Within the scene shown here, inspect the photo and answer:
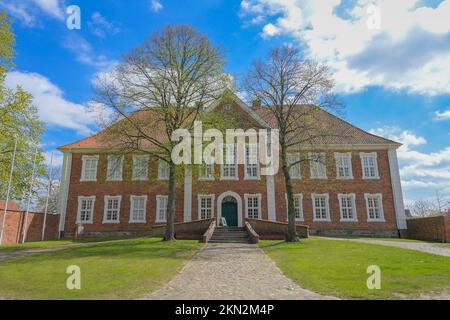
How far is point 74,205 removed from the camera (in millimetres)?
27672

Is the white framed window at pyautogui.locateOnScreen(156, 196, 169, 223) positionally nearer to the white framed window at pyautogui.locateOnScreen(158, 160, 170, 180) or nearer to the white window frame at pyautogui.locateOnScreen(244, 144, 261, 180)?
the white framed window at pyautogui.locateOnScreen(158, 160, 170, 180)

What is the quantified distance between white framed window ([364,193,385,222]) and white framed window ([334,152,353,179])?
2356mm

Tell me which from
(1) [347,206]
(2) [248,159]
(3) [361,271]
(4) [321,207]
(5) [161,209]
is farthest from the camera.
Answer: (2) [248,159]

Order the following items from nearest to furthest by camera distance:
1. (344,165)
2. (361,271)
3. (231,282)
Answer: (231,282) < (361,271) < (344,165)

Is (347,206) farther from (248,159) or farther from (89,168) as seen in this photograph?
(89,168)

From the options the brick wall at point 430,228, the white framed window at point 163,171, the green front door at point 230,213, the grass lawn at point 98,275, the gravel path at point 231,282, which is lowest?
the gravel path at point 231,282

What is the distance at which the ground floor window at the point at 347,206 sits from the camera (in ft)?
87.8

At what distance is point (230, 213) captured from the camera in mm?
26891

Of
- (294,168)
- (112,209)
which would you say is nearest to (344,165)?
(294,168)

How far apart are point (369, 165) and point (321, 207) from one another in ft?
19.3

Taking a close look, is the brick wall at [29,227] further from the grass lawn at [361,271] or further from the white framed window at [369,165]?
the white framed window at [369,165]

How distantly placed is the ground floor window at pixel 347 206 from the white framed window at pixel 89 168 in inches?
872

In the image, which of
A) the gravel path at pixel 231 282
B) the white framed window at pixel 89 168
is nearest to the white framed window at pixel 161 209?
the white framed window at pixel 89 168
